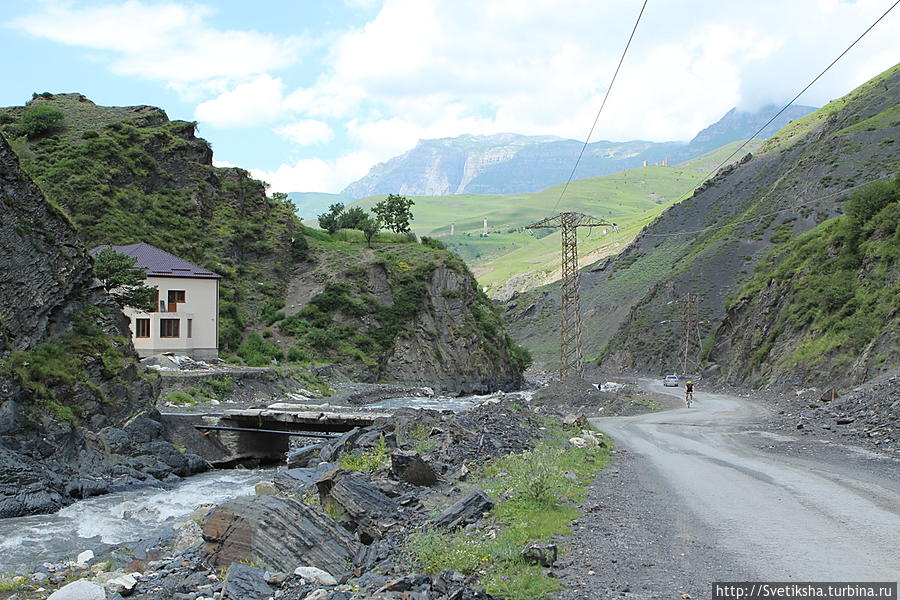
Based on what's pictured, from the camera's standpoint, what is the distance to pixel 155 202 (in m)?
68.4

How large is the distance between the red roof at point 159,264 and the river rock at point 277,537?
45137 mm

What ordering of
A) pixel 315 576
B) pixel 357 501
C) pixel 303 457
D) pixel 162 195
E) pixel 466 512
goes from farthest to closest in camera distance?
pixel 162 195 → pixel 303 457 → pixel 357 501 → pixel 466 512 → pixel 315 576

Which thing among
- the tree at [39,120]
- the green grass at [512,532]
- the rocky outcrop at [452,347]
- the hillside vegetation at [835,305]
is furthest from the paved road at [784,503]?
the tree at [39,120]

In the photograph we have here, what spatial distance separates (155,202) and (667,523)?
66.4 metres

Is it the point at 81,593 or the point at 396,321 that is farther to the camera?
the point at 396,321

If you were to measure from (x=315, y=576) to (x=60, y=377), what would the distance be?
21.6 metres

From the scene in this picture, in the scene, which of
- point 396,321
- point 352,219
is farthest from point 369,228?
point 396,321

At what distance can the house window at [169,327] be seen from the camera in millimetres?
53812

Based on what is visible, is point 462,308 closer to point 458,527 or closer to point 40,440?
point 40,440

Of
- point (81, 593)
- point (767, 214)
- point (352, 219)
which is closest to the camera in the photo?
point (81, 593)

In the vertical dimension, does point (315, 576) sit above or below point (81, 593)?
above

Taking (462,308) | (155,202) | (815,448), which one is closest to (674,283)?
(462,308)

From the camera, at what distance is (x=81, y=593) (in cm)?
1059

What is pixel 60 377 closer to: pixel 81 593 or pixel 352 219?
pixel 81 593
